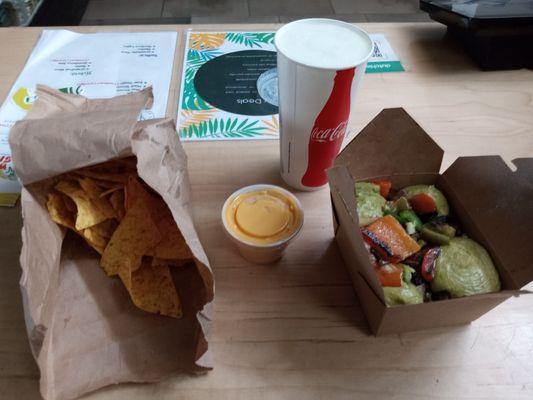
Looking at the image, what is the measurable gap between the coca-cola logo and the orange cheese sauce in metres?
0.10

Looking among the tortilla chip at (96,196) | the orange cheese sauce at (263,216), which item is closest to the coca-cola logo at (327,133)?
the orange cheese sauce at (263,216)

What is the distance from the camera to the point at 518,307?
556 millimetres

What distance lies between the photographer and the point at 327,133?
601 millimetres

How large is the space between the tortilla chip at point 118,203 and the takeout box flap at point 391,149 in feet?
1.04

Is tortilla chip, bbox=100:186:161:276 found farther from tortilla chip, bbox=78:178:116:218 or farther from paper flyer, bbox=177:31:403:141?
paper flyer, bbox=177:31:403:141

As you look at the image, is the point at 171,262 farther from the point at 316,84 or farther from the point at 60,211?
the point at 316,84

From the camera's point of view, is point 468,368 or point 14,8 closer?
point 468,368

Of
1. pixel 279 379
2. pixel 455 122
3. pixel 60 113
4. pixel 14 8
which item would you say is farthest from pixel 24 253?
pixel 14 8

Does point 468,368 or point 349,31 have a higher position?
point 349,31

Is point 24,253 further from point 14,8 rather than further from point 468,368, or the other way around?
point 14,8

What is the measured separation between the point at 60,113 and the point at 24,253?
8.2 inches

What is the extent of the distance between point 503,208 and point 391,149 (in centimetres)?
16

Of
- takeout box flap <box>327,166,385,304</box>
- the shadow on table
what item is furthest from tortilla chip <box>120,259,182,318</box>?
the shadow on table

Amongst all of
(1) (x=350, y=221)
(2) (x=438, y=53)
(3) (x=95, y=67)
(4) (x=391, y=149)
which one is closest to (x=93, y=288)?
(1) (x=350, y=221)
